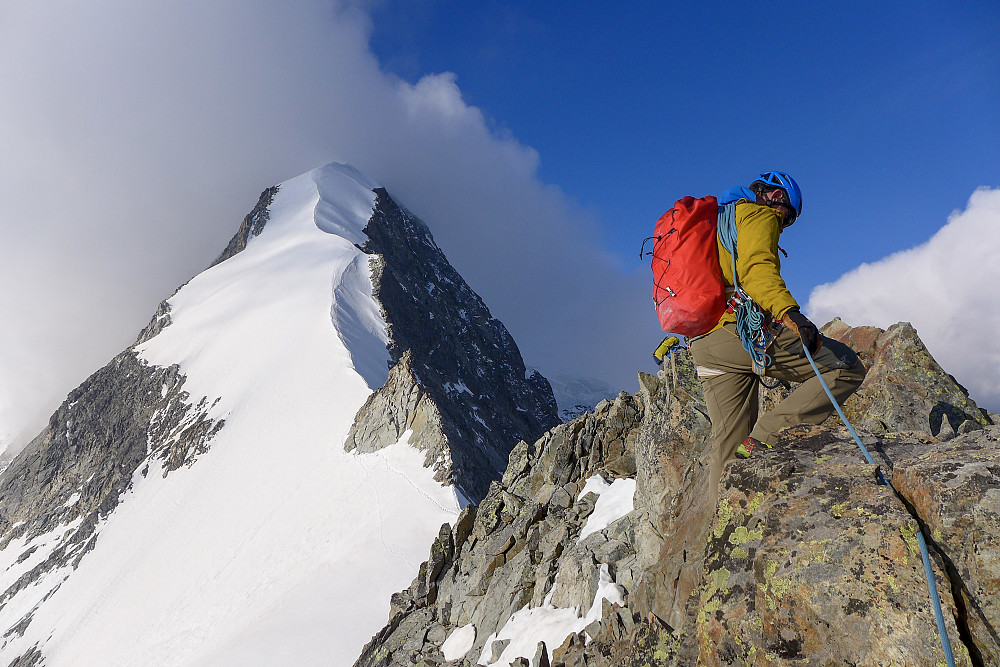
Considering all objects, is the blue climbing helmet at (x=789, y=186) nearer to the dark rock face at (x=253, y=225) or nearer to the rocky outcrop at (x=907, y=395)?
the rocky outcrop at (x=907, y=395)

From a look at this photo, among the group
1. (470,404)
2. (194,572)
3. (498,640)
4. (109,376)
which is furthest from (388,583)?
(109,376)

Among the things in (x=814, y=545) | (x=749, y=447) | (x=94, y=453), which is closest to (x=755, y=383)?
(x=749, y=447)

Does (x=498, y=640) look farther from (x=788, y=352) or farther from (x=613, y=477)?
(x=788, y=352)

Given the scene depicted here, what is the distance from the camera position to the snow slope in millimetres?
21266

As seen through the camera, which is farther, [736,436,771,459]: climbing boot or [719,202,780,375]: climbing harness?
[736,436,771,459]: climbing boot

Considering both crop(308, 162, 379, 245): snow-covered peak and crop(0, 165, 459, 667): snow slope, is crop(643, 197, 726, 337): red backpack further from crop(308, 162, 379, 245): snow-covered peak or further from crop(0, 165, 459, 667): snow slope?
crop(308, 162, 379, 245): snow-covered peak

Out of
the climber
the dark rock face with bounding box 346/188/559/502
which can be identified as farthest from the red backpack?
the dark rock face with bounding box 346/188/559/502

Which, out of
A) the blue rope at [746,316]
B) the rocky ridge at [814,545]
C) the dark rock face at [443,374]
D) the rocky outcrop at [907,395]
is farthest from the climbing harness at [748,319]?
the dark rock face at [443,374]

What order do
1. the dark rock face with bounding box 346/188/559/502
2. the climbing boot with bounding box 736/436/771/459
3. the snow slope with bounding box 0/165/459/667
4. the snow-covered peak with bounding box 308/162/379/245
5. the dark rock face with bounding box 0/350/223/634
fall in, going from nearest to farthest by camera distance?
the climbing boot with bounding box 736/436/771/459
the snow slope with bounding box 0/165/459/667
the dark rock face with bounding box 346/188/559/502
the dark rock face with bounding box 0/350/223/634
the snow-covered peak with bounding box 308/162/379/245

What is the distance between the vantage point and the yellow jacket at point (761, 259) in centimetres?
406

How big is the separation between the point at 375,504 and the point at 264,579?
6.09 m

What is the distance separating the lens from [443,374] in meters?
85.4

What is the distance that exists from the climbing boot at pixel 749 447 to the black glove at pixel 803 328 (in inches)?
34.1

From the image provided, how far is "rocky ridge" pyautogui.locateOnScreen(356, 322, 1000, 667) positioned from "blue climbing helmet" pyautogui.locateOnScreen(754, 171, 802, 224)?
193cm
